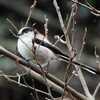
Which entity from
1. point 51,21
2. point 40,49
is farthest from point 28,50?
point 51,21

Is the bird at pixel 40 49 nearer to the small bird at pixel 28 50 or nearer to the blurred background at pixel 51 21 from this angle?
the small bird at pixel 28 50

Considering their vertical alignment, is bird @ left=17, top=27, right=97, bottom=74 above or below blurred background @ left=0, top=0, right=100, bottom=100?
above

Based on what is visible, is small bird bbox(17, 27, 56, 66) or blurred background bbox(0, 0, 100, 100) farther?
blurred background bbox(0, 0, 100, 100)

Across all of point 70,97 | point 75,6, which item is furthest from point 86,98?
point 75,6

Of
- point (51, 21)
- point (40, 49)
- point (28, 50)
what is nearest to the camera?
point (28, 50)

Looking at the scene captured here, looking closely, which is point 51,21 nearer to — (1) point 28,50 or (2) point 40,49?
(2) point 40,49

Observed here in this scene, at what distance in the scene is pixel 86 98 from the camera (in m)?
3.51

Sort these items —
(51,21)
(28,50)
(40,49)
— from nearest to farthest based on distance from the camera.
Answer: (28,50)
(40,49)
(51,21)

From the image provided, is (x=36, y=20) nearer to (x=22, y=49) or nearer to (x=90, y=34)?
(x=90, y=34)

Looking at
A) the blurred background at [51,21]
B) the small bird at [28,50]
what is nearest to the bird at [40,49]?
the small bird at [28,50]

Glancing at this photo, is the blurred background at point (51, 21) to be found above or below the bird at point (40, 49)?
below

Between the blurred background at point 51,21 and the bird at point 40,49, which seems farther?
the blurred background at point 51,21

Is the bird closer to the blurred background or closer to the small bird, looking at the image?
the small bird

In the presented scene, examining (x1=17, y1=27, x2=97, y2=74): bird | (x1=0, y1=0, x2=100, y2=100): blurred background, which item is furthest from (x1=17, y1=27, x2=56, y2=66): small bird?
(x1=0, y1=0, x2=100, y2=100): blurred background
